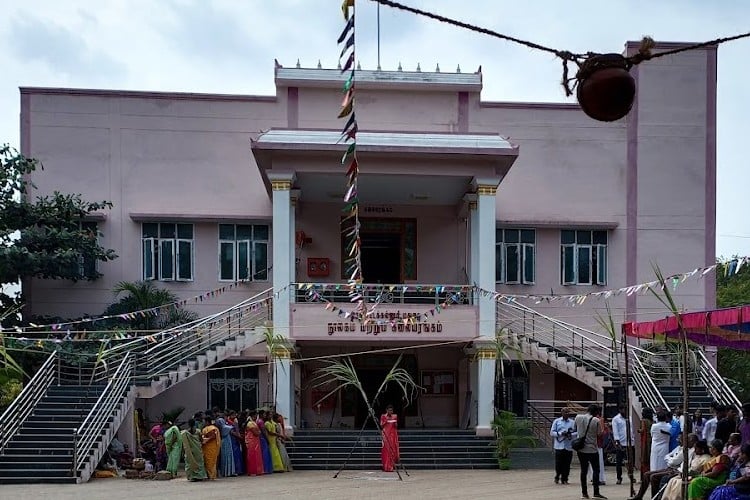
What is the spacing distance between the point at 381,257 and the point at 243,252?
3.41 metres

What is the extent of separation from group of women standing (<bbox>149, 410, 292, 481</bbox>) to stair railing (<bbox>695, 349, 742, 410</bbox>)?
28.0 ft

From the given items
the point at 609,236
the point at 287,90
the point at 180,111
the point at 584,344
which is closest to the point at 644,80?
the point at 609,236

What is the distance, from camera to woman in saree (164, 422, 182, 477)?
18078 millimetres

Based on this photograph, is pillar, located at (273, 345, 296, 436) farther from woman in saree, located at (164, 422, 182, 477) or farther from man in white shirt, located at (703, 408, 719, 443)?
man in white shirt, located at (703, 408, 719, 443)

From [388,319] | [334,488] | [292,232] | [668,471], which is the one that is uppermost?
[292,232]

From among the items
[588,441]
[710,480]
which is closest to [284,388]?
[588,441]

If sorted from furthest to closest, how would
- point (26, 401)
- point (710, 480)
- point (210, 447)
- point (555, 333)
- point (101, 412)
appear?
point (555, 333), point (26, 401), point (101, 412), point (210, 447), point (710, 480)

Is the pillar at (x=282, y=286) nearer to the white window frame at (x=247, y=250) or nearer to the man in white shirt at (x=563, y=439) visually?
the white window frame at (x=247, y=250)

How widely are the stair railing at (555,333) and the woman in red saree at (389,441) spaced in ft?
12.8

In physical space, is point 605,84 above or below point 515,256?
above

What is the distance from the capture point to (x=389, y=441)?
19359 mm

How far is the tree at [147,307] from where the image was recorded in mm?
23500

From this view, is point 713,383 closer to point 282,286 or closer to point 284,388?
point 284,388

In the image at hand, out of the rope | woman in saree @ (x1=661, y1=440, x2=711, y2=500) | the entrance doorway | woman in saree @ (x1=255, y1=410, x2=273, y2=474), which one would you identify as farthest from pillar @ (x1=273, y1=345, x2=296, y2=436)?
the rope
